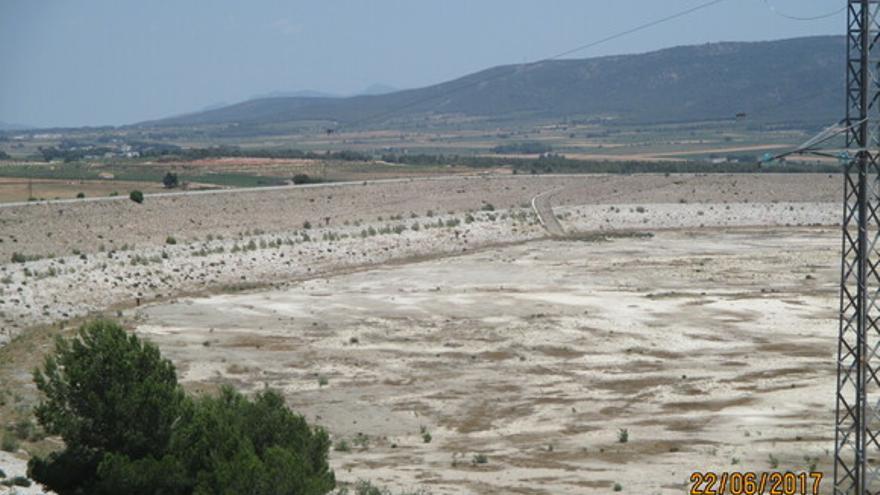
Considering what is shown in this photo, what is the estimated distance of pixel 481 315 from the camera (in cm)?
4534

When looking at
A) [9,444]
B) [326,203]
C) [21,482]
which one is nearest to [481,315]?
[9,444]

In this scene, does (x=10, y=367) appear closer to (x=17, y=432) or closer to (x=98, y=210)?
(x=17, y=432)

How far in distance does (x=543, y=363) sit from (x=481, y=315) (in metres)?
8.74

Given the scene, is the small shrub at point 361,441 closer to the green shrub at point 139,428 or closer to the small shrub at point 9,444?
the green shrub at point 139,428

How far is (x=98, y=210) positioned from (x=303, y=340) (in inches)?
1073

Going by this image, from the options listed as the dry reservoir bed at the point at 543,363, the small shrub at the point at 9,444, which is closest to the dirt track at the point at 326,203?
the dry reservoir bed at the point at 543,363

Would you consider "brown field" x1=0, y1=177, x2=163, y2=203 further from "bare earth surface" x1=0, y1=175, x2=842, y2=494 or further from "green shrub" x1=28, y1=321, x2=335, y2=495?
"green shrub" x1=28, y1=321, x2=335, y2=495

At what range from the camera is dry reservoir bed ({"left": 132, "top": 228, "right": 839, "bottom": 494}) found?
25984 mm

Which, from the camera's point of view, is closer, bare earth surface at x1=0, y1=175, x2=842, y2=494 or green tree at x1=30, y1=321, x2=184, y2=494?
green tree at x1=30, y1=321, x2=184, y2=494

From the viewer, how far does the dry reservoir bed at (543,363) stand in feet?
85.3
